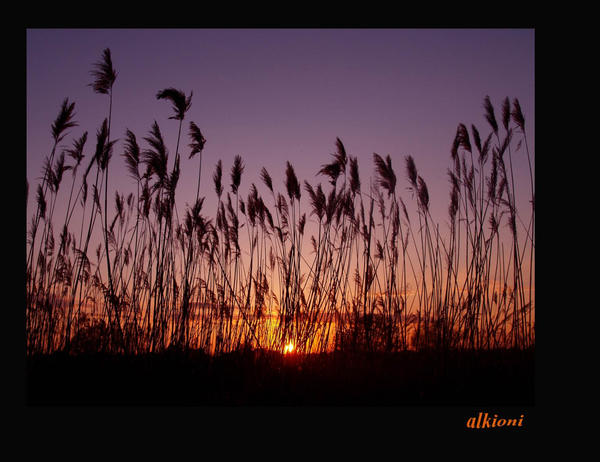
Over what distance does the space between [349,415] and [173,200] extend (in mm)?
2402

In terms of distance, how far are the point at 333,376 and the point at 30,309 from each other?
264 cm

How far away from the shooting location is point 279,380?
11.0ft

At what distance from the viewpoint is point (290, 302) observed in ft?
14.1

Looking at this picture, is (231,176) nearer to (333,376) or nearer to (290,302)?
(290,302)

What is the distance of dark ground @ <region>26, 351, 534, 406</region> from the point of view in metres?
3.05

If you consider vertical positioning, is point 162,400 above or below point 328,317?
below

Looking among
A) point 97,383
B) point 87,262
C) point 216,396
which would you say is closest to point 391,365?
point 216,396

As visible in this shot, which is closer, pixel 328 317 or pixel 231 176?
pixel 328 317

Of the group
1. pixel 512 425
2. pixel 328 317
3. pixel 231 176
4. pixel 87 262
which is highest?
pixel 231 176

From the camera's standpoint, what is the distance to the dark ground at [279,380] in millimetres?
3051

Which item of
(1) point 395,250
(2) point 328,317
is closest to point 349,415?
(2) point 328,317
